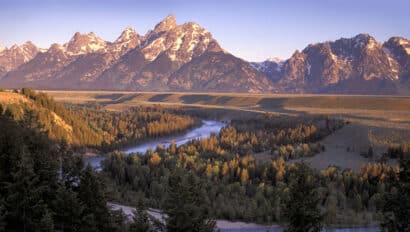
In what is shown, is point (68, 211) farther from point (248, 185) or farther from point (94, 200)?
point (248, 185)

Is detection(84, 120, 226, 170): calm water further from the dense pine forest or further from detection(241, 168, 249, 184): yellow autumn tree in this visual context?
detection(241, 168, 249, 184): yellow autumn tree

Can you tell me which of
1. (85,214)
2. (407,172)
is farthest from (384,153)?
(85,214)

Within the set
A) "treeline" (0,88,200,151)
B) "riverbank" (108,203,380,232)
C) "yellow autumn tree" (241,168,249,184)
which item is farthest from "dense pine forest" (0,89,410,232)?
"riverbank" (108,203,380,232)

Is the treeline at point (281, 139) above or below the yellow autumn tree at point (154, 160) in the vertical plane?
below

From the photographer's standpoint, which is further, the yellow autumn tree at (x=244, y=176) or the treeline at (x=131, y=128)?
the treeline at (x=131, y=128)

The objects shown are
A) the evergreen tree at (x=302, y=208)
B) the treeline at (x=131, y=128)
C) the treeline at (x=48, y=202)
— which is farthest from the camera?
the treeline at (x=131, y=128)

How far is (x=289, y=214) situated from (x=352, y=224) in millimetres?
28102

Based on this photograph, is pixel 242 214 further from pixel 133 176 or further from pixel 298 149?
pixel 298 149

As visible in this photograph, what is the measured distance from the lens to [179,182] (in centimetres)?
2480

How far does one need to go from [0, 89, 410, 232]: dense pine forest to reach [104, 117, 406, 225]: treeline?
0.16 meters

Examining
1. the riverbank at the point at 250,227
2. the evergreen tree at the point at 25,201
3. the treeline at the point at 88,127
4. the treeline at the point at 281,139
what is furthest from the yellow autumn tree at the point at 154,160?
the evergreen tree at the point at 25,201

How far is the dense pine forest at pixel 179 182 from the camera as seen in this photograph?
24.7m

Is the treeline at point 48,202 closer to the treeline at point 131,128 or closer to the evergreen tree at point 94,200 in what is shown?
the evergreen tree at point 94,200

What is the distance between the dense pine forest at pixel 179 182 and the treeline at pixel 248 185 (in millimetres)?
163
